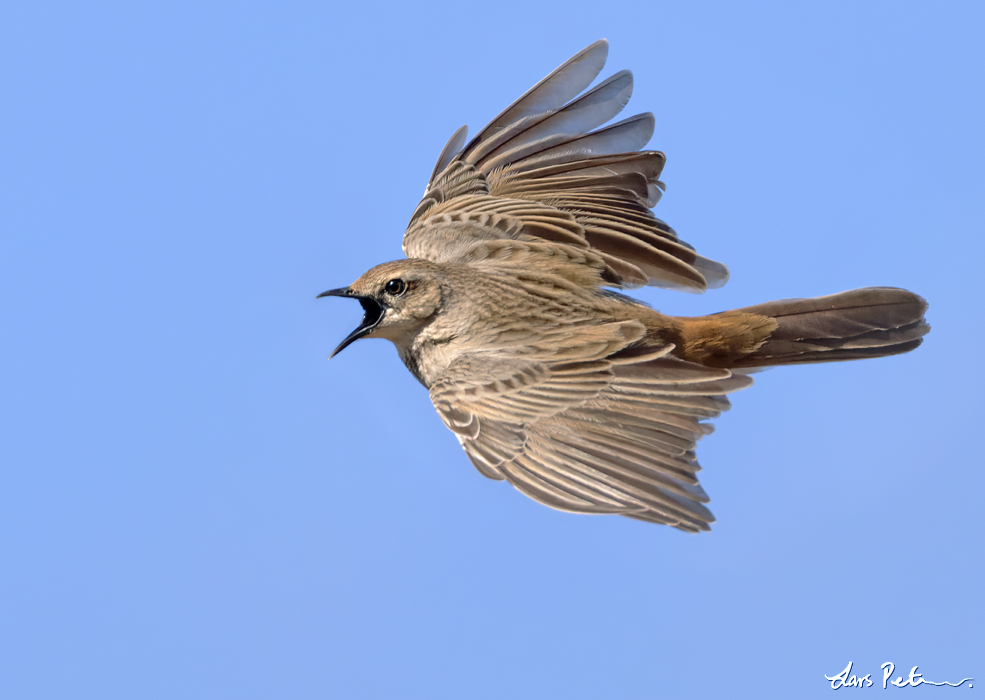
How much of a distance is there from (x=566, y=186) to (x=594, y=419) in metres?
2.11

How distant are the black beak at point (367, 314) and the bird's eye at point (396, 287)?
12 cm

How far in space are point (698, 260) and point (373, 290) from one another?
6.83 feet

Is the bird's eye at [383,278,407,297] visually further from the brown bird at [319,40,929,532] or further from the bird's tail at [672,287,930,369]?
the bird's tail at [672,287,930,369]

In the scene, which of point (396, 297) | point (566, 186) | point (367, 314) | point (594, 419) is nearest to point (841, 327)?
point (594, 419)

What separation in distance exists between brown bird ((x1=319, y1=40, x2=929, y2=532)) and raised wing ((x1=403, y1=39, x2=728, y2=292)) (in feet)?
0.04

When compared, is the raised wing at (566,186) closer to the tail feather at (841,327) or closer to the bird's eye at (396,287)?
the bird's eye at (396,287)

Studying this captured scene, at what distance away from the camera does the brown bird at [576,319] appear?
493 cm

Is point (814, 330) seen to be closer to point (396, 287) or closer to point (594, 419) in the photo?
point (594, 419)

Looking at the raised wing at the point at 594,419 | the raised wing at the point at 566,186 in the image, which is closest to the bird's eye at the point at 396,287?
the raised wing at the point at 566,186

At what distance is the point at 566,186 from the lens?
6.54m

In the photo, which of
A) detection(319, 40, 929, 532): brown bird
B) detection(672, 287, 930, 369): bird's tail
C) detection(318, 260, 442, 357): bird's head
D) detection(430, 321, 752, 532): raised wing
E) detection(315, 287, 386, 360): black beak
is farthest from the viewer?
detection(315, 287, 386, 360): black beak

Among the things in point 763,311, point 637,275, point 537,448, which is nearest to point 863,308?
point 763,311

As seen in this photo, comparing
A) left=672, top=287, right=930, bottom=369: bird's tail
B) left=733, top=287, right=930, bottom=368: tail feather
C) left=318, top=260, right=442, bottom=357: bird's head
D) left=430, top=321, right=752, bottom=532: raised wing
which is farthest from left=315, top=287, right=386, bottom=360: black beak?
left=733, top=287, right=930, bottom=368: tail feather

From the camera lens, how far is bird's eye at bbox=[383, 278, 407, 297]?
5746 millimetres
